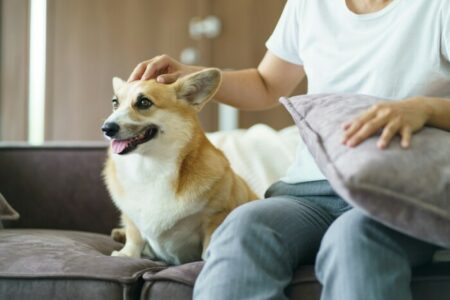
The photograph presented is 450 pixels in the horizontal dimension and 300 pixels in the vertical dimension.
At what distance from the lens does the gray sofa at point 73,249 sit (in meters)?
0.97

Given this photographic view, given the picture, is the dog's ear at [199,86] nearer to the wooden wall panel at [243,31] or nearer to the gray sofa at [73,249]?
the gray sofa at [73,249]

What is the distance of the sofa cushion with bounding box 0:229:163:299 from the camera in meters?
1.00

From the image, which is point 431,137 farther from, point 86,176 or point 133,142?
point 86,176

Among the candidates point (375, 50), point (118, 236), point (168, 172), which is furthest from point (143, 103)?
point (375, 50)

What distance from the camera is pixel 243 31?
10.6ft

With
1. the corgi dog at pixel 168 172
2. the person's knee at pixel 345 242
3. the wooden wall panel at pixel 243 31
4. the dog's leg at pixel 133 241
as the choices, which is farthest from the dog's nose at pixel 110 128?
the wooden wall panel at pixel 243 31

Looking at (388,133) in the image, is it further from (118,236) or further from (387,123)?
(118,236)

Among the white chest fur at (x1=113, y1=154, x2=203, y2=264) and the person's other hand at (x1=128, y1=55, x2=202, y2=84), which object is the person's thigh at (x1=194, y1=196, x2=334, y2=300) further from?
the person's other hand at (x1=128, y1=55, x2=202, y2=84)

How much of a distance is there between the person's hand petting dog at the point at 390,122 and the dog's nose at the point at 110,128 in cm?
55

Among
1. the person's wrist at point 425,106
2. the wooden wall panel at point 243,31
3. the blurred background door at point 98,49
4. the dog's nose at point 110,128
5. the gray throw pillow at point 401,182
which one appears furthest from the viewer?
the wooden wall panel at point 243,31

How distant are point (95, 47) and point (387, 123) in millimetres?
2454

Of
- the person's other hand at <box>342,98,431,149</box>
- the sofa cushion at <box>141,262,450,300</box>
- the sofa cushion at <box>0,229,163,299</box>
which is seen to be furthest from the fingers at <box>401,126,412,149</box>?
the sofa cushion at <box>0,229,163,299</box>

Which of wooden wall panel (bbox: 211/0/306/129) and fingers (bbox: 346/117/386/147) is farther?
wooden wall panel (bbox: 211/0/306/129)

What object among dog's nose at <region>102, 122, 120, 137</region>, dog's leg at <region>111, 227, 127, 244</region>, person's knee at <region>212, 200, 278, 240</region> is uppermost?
dog's nose at <region>102, 122, 120, 137</region>
